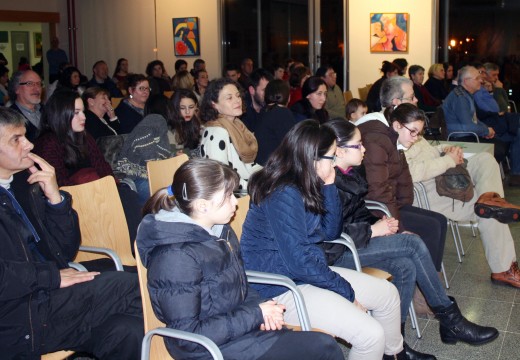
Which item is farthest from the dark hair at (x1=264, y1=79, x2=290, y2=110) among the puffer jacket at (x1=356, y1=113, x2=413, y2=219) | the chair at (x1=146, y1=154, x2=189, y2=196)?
the chair at (x1=146, y1=154, x2=189, y2=196)

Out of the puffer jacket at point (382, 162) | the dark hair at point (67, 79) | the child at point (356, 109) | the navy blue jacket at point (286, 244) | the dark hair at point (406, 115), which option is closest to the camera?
the navy blue jacket at point (286, 244)

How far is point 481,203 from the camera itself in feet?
13.6

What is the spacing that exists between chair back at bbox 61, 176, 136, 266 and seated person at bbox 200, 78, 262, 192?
1109 millimetres

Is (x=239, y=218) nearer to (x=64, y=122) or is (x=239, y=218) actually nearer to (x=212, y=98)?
(x=64, y=122)

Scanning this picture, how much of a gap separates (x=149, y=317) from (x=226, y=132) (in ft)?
7.33

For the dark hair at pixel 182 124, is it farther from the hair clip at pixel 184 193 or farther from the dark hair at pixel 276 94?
the hair clip at pixel 184 193

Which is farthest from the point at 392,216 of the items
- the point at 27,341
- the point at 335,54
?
the point at 335,54

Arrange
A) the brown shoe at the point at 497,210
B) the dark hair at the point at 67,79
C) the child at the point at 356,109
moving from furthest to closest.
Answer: the dark hair at the point at 67,79, the child at the point at 356,109, the brown shoe at the point at 497,210

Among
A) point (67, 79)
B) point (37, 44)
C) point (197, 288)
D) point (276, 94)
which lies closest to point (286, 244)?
point (197, 288)

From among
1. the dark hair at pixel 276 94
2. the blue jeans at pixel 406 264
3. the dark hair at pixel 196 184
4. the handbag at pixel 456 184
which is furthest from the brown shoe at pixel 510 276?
the dark hair at pixel 196 184

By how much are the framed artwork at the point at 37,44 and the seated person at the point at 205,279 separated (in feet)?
39.7

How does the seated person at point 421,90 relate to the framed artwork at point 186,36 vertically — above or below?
below

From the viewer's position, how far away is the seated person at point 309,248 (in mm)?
2525

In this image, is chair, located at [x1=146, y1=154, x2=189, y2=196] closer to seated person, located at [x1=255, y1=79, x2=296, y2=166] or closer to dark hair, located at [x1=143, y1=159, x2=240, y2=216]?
seated person, located at [x1=255, y1=79, x2=296, y2=166]
